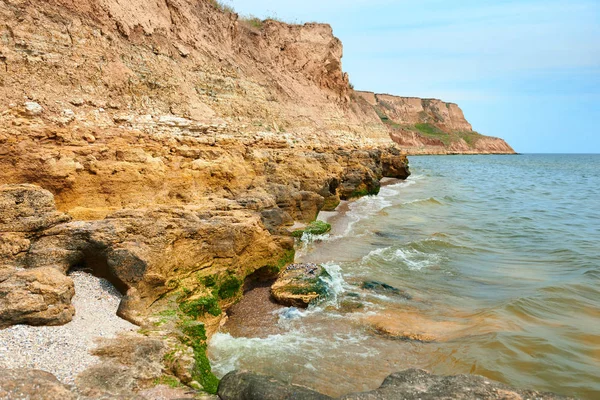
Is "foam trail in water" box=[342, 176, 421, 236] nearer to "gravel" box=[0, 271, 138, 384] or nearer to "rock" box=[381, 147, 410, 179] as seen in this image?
"rock" box=[381, 147, 410, 179]

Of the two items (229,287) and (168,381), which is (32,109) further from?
(168,381)

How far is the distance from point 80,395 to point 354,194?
17445 millimetres

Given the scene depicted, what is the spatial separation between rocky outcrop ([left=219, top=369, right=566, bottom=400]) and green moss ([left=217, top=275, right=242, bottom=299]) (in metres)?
2.82

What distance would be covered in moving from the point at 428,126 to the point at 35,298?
109473 mm

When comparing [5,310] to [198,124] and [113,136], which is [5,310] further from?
[198,124]

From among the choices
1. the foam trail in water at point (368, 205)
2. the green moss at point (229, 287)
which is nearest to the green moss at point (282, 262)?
the green moss at point (229, 287)

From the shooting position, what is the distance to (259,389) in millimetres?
3525

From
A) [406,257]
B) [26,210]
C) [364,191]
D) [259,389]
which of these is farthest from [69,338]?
[364,191]

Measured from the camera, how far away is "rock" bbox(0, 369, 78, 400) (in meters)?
3.01

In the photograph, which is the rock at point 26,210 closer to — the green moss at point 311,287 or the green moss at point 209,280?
the green moss at point 209,280

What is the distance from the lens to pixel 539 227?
48.7 ft

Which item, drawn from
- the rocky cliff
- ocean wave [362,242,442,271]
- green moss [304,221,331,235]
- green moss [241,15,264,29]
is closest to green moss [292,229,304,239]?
green moss [304,221,331,235]

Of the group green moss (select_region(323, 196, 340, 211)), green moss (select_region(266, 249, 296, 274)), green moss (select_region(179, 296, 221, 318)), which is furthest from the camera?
green moss (select_region(323, 196, 340, 211))

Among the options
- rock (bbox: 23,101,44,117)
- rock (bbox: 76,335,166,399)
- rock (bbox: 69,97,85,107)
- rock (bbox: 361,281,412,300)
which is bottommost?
rock (bbox: 361,281,412,300)
